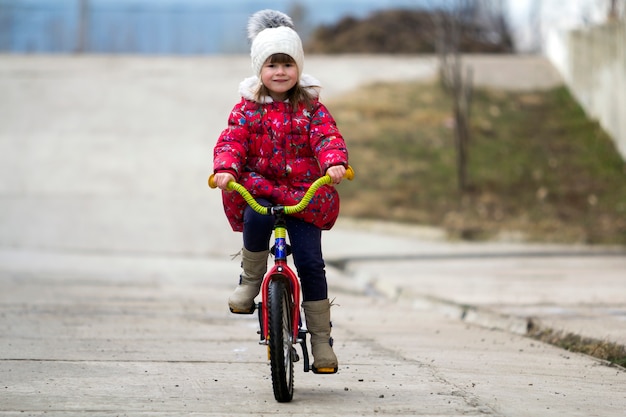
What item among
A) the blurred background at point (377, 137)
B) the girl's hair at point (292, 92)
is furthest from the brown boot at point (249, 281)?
the blurred background at point (377, 137)

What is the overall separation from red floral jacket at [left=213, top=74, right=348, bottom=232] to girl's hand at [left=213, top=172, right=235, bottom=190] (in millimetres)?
198

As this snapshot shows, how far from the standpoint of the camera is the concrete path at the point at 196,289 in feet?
22.0

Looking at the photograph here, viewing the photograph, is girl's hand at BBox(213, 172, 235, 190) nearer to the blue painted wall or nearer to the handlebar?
the handlebar

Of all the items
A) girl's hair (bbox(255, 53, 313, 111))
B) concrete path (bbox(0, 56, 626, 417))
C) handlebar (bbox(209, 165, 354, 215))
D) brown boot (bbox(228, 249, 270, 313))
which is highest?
girl's hair (bbox(255, 53, 313, 111))

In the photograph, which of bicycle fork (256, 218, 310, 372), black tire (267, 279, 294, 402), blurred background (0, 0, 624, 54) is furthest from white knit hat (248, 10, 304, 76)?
blurred background (0, 0, 624, 54)

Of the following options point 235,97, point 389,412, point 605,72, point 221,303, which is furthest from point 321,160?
point 235,97

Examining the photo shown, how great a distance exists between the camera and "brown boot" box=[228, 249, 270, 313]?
681 cm

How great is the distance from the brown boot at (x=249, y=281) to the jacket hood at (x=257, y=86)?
2.71ft

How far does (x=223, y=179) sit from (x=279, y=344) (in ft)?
2.88

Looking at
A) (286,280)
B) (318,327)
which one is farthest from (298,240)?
(318,327)

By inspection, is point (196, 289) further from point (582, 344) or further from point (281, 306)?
point (281, 306)

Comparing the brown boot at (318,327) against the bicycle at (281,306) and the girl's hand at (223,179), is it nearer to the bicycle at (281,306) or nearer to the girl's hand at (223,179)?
the bicycle at (281,306)

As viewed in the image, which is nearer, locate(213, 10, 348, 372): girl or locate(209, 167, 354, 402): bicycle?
locate(209, 167, 354, 402): bicycle

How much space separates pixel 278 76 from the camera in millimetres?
6832
